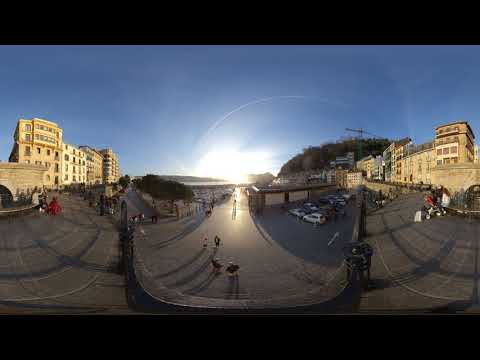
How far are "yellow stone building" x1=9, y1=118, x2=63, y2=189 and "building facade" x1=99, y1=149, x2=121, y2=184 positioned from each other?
27 cm

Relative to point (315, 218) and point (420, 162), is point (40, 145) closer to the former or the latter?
Result: point (315, 218)

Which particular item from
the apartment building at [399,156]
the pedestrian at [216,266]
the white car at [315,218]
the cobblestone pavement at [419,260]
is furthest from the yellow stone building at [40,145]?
the apartment building at [399,156]

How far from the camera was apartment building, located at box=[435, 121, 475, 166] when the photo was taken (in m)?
1.27

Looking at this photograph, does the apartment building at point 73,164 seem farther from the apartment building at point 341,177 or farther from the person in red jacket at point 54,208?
the apartment building at point 341,177

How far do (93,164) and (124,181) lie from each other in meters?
0.22

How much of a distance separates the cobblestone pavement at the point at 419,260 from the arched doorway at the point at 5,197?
242 centimetres

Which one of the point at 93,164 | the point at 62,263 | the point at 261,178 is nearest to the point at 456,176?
the point at 261,178

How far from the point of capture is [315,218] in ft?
4.52

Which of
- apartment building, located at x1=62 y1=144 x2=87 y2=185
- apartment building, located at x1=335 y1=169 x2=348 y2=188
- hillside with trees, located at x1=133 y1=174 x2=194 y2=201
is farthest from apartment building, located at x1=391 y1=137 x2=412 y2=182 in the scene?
apartment building, located at x1=62 y1=144 x2=87 y2=185

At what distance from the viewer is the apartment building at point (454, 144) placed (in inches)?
50.1
